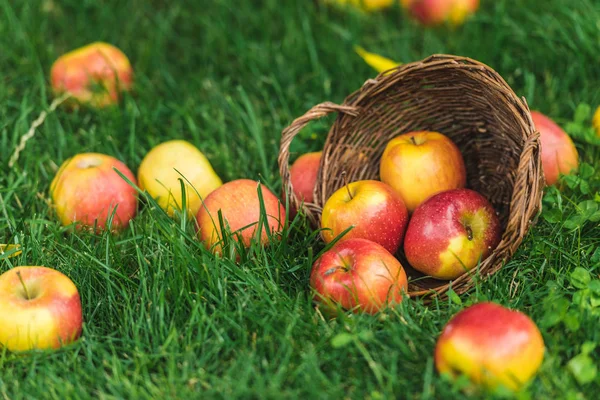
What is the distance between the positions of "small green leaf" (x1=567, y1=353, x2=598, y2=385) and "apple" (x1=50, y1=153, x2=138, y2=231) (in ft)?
5.55

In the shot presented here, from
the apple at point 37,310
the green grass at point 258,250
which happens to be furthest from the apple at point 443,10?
the apple at point 37,310

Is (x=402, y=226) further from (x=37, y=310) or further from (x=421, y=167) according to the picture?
(x=37, y=310)

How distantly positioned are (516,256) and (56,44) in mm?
2786

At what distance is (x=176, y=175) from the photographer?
9.73 ft

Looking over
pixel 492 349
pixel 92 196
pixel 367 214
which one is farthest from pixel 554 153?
pixel 92 196

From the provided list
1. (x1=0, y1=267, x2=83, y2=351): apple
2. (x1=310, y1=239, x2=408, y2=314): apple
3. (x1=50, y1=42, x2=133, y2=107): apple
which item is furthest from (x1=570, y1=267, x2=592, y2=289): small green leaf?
(x1=50, y1=42, x2=133, y2=107): apple

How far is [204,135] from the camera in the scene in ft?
11.3

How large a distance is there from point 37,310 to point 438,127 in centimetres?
163

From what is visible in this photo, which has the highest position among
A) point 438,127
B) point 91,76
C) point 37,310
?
point 91,76

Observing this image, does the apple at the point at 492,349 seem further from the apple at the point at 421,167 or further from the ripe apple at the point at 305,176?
the ripe apple at the point at 305,176

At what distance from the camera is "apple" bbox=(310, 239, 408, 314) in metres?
2.31

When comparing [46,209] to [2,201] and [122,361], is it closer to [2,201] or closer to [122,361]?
[2,201]

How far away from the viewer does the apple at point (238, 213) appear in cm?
264

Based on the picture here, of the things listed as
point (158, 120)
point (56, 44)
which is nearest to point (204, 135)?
point (158, 120)
